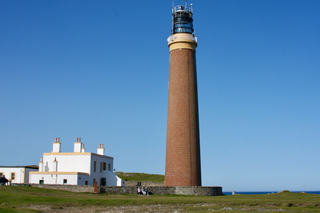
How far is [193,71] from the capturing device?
42.0 m

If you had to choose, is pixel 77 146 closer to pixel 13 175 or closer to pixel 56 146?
pixel 56 146

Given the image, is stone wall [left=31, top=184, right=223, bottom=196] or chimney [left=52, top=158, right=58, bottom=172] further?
chimney [left=52, top=158, right=58, bottom=172]

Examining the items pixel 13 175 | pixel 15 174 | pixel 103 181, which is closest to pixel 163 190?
pixel 103 181

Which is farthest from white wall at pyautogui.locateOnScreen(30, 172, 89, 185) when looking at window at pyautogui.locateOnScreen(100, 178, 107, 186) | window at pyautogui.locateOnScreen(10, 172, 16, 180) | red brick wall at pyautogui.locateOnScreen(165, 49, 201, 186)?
red brick wall at pyautogui.locateOnScreen(165, 49, 201, 186)

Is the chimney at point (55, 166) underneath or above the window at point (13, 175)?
above

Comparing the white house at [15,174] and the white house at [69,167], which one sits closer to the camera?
the white house at [69,167]

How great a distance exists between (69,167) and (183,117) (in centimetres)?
1657

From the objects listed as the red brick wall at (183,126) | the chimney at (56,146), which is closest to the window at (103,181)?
the chimney at (56,146)

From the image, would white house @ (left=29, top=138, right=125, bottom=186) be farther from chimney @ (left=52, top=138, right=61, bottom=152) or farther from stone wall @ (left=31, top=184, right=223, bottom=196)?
stone wall @ (left=31, top=184, right=223, bottom=196)

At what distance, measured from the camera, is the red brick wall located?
3994 cm

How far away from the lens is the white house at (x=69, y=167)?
140ft

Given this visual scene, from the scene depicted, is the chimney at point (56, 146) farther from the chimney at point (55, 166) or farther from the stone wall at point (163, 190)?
the stone wall at point (163, 190)

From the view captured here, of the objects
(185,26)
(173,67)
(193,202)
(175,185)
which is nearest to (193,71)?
(173,67)

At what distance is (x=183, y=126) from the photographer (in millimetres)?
40219
